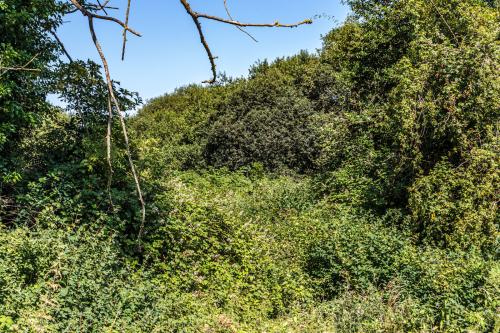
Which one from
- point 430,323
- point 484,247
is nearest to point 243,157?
point 484,247

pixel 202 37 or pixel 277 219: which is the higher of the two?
pixel 202 37

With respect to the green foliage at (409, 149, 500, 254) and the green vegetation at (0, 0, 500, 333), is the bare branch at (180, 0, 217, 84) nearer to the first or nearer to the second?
the green vegetation at (0, 0, 500, 333)

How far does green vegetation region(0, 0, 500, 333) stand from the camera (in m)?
4.74

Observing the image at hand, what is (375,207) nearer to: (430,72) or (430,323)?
(430,72)

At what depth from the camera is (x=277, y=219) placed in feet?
29.8

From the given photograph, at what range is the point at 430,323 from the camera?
479cm

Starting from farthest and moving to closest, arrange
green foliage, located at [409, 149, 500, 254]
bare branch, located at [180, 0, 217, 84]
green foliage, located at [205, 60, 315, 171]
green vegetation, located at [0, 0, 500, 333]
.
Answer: green foliage, located at [205, 60, 315, 171] → green foliage, located at [409, 149, 500, 254] → green vegetation, located at [0, 0, 500, 333] → bare branch, located at [180, 0, 217, 84]

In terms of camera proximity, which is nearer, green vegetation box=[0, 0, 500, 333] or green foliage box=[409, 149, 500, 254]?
green vegetation box=[0, 0, 500, 333]

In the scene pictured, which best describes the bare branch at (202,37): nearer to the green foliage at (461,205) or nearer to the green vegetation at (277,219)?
the green vegetation at (277,219)

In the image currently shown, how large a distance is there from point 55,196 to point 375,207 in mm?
5696

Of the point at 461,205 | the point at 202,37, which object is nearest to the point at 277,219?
the point at 461,205

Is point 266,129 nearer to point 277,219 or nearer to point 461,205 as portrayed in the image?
point 277,219

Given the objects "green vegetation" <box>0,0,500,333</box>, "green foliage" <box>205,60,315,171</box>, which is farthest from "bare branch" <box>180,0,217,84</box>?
"green foliage" <box>205,60,315,171</box>

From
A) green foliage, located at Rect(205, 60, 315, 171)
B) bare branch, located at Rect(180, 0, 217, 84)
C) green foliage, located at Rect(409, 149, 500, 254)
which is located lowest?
green foliage, located at Rect(409, 149, 500, 254)
